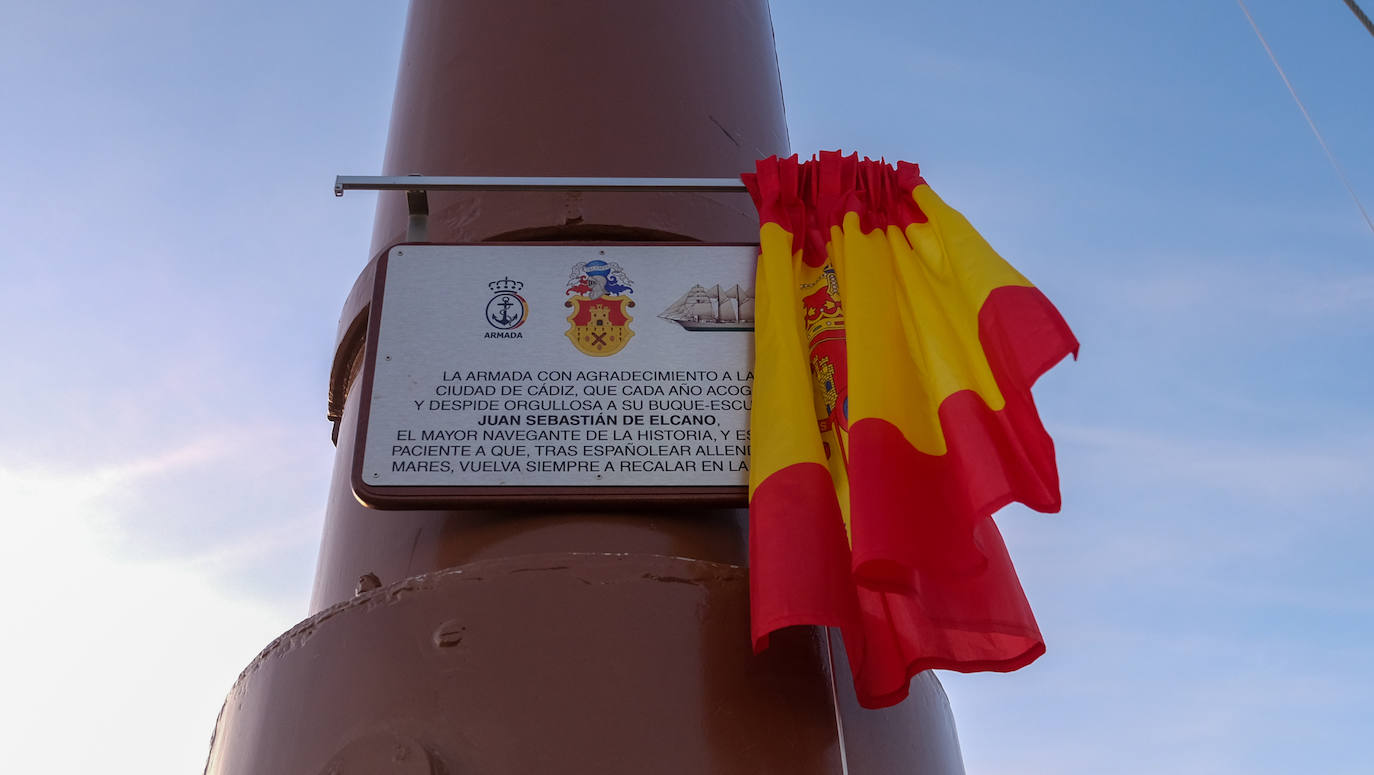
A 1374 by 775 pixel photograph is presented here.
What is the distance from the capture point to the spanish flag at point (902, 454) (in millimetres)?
2914

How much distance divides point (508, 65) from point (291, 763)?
289 centimetres

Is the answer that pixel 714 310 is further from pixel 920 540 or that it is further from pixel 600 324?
pixel 920 540

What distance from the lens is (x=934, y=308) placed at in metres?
3.43

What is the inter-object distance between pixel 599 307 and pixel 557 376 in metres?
0.28

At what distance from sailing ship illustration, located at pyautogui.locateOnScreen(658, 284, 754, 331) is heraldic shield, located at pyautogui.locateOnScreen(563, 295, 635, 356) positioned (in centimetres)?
12

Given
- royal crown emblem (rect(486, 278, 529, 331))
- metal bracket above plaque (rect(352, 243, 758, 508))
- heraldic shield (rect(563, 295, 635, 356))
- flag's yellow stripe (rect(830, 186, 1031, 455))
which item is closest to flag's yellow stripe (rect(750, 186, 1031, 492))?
flag's yellow stripe (rect(830, 186, 1031, 455))

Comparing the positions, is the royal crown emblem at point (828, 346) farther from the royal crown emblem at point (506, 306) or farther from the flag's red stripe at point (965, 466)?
the royal crown emblem at point (506, 306)

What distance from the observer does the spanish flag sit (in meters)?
2.91

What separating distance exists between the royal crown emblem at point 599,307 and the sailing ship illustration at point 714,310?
126 mm

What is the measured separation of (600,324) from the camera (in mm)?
3602

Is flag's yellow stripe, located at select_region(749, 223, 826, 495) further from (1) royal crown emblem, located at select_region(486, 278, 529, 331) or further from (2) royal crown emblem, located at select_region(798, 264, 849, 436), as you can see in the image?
(1) royal crown emblem, located at select_region(486, 278, 529, 331)

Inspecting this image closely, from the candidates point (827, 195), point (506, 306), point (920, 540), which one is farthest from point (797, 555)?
point (827, 195)

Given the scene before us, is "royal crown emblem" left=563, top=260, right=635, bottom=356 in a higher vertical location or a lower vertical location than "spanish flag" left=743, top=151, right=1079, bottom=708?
higher

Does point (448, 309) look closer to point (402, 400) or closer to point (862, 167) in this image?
point (402, 400)
